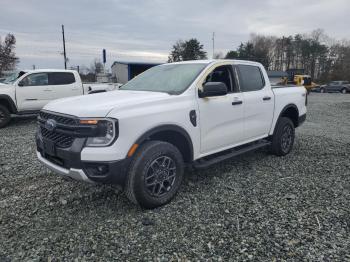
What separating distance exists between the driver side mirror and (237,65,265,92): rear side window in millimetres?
983

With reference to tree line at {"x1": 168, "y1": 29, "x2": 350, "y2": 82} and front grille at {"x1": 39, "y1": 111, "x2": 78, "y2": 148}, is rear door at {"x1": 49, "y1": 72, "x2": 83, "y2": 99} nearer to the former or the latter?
front grille at {"x1": 39, "y1": 111, "x2": 78, "y2": 148}

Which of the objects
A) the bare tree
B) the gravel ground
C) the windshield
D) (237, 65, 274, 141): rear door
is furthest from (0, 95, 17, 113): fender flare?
the bare tree

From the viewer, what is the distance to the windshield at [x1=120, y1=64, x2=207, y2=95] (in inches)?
150

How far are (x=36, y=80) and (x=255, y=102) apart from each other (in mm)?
7835

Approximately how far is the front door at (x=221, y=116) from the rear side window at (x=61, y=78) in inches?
286

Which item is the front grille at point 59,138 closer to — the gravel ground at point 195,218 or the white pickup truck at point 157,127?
the white pickup truck at point 157,127

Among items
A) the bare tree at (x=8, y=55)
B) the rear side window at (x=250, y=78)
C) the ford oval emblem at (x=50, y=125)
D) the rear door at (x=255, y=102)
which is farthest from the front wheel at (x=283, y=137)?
the bare tree at (x=8, y=55)

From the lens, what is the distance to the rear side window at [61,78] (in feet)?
32.1

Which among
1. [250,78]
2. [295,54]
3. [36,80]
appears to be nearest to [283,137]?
[250,78]

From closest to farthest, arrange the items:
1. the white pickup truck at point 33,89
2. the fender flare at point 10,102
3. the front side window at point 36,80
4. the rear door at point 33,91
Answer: the fender flare at point 10,102 < the white pickup truck at point 33,89 < the rear door at point 33,91 < the front side window at point 36,80

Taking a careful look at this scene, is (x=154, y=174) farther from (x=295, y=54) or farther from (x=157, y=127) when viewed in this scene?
(x=295, y=54)

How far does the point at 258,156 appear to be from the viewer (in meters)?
5.62

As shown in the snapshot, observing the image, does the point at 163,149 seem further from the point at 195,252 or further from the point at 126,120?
the point at 195,252

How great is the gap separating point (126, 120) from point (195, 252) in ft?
4.84
